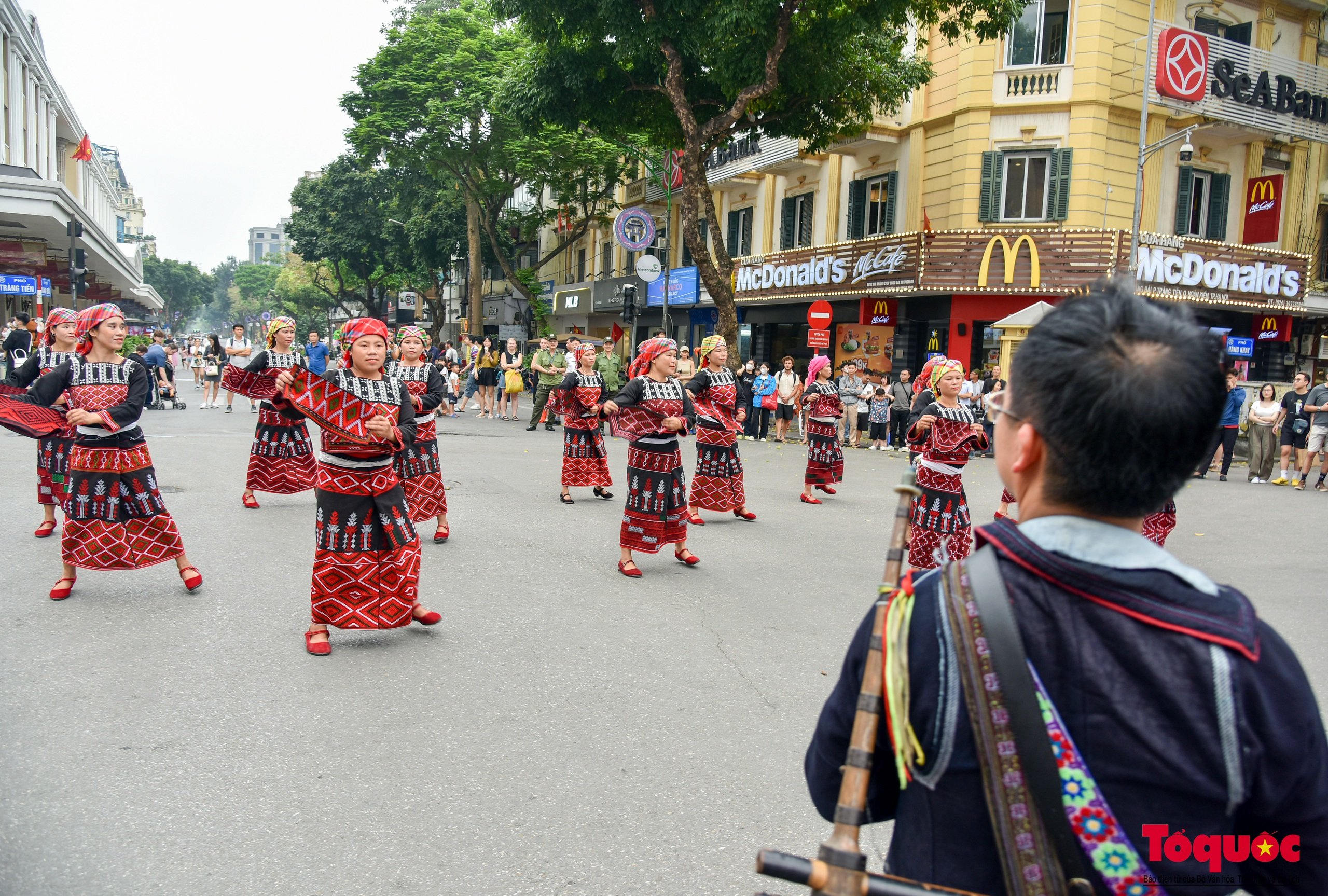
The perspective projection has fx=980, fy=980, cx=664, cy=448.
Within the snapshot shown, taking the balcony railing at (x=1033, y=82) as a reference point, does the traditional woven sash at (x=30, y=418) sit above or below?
below

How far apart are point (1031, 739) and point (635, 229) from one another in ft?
67.4

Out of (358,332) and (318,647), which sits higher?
(358,332)

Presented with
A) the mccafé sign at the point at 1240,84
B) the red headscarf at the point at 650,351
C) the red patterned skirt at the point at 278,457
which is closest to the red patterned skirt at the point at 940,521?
the red headscarf at the point at 650,351

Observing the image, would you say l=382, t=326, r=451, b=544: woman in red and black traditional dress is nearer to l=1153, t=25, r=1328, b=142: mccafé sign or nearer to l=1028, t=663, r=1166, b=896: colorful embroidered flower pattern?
l=1028, t=663, r=1166, b=896: colorful embroidered flower pattern

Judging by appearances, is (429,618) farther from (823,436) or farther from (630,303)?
(630,303)

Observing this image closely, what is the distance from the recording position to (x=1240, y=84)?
20938 millimetres

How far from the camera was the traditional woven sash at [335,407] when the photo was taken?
17.3 ft

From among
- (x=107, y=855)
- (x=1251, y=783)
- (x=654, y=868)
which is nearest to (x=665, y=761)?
(x=654, y=868)

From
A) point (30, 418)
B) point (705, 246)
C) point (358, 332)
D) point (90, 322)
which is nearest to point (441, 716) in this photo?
point (358, 332)

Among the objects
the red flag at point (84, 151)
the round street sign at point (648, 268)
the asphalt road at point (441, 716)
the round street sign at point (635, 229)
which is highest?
the red flag at point (84, 151)

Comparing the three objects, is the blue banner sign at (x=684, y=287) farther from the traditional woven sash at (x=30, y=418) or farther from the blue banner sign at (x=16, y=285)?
the traditional woven sash at (x=30, y=418)

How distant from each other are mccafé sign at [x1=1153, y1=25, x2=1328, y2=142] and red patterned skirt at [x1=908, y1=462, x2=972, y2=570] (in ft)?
54.7

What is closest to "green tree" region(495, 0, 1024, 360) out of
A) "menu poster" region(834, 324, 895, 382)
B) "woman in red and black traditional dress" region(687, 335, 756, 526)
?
"menu poster" region(834, 324, 895, 382)

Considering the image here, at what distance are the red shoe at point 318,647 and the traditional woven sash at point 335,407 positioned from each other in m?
1.10
